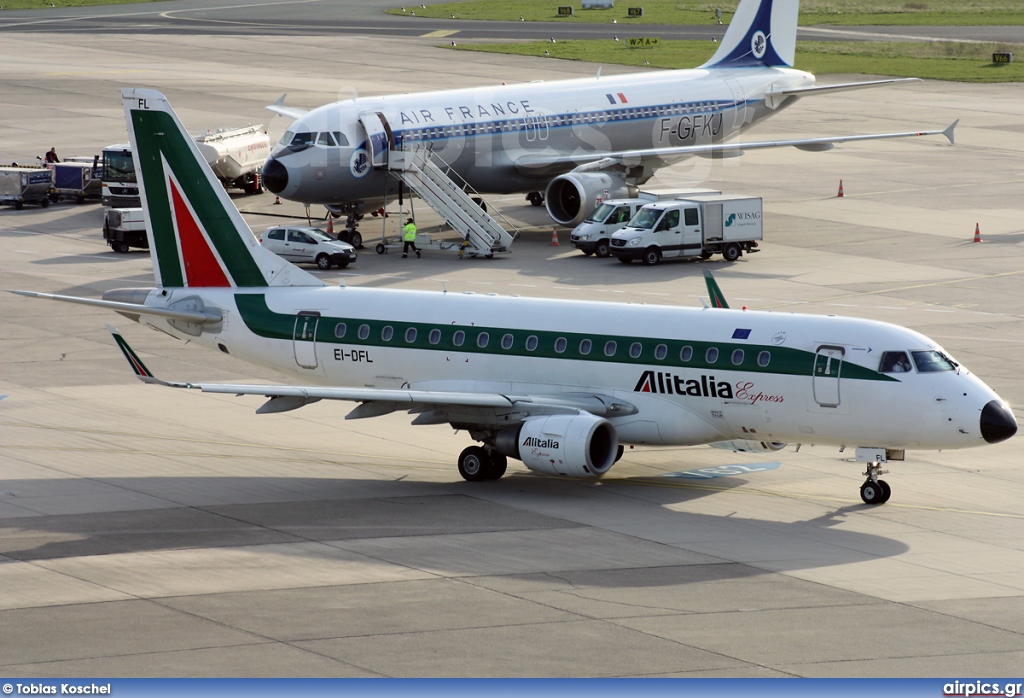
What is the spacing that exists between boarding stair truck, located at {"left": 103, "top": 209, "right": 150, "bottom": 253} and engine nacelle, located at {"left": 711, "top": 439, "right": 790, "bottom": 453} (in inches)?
Answer: 1478

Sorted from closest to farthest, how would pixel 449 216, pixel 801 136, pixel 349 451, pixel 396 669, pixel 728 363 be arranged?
pixel 396 669
pixel 728 363
pixel 349 451
pixel 449 216
pixel 801 136

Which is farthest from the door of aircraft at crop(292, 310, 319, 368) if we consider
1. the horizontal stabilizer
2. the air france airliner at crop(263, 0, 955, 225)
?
the air france airliner at crop(263, 0, 955, 225)

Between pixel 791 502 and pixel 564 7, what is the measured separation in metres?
141

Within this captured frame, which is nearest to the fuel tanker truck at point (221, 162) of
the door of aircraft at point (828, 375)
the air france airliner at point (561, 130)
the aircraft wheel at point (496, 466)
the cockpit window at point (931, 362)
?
the air france airliner at point (561, 130)

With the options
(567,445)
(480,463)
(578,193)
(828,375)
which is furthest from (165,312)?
(578,193)

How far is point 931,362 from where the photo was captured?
1233 inches

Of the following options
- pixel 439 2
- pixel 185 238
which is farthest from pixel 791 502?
pixel 439 2

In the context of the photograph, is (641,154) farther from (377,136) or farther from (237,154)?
(237,154)

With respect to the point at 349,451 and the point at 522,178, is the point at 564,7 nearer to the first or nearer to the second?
the point at 522,178

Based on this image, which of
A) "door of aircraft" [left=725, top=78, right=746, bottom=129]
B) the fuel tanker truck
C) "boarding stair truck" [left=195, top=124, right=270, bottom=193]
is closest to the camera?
the fuel tanker truck

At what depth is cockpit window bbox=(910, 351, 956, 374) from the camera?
102 feet

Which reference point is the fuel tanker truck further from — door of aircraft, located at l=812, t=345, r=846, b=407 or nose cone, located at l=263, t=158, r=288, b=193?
door of aircraft, located at l=812, t=345, r=846, b=407

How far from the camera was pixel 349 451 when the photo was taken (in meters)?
38.3

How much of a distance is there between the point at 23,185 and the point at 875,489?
5537 cm
